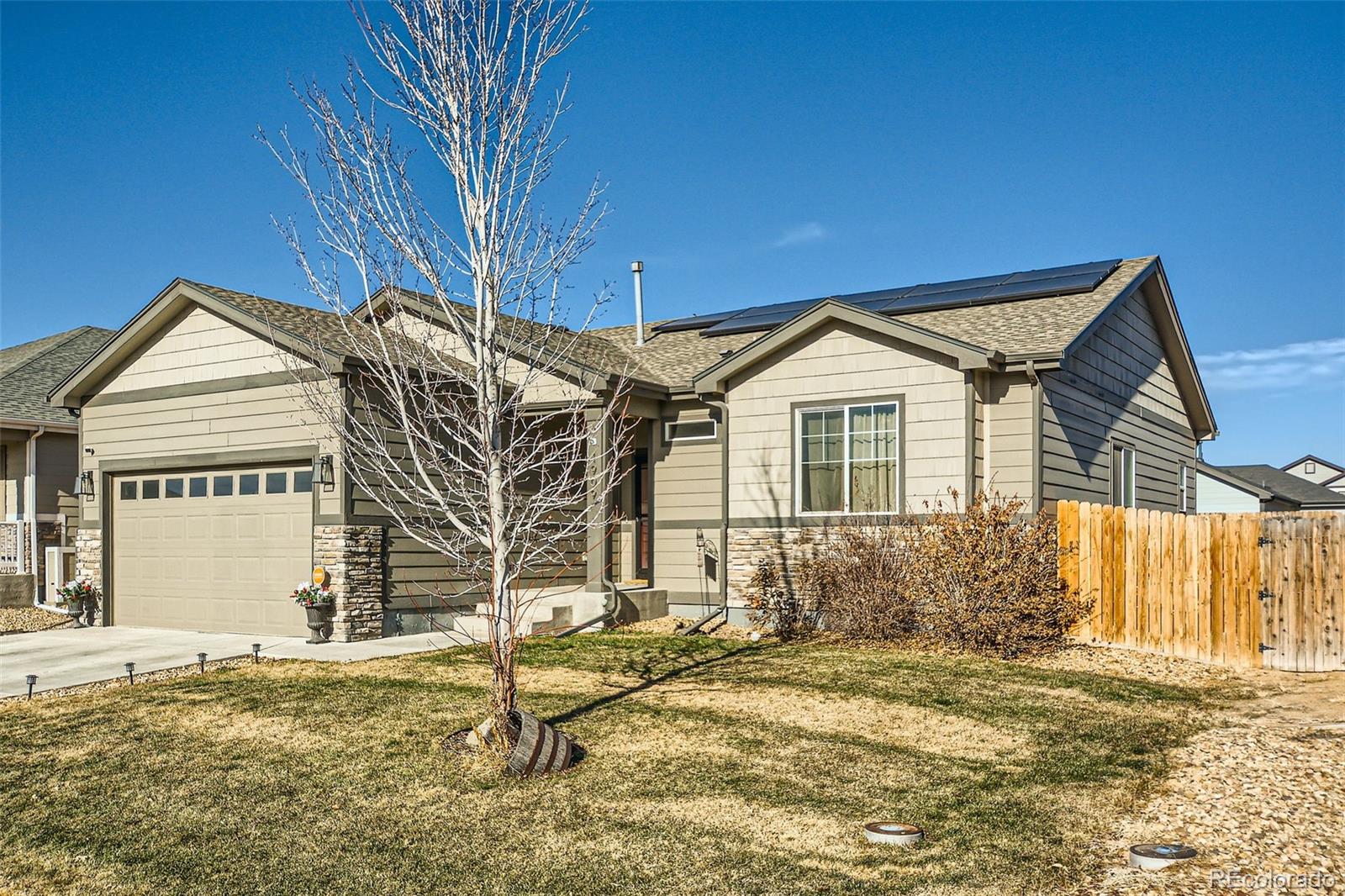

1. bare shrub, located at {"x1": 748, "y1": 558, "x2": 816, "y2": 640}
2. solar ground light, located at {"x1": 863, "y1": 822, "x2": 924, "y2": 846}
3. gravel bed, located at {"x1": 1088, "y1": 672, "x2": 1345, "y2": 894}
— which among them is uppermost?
bare shrub, located at {"x1": 748, "y1": 558, "x2": 816, "y2": 640}

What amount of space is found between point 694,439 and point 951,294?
4.57 metres

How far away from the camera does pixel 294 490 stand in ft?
47.2

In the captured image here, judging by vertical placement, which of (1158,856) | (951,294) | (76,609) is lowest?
(76,609)

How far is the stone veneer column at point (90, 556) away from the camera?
16281 millimetres

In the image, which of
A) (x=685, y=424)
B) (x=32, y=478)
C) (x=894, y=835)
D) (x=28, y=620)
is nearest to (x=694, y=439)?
(x=685, y=424)

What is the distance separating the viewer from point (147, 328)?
15.7 m

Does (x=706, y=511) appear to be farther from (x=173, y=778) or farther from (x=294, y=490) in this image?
(x=173, y=778)

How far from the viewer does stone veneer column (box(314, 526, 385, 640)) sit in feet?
44.3

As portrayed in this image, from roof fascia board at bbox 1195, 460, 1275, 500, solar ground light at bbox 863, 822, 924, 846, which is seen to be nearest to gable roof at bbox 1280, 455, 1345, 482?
roof fascia board at bbox 1195, 460, 1275, 500

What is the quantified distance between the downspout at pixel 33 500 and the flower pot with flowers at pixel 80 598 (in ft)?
9.45

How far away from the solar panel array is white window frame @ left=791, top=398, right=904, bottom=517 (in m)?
1.51

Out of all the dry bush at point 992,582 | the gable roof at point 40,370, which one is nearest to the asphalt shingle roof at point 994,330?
the dry bush at point 992,582

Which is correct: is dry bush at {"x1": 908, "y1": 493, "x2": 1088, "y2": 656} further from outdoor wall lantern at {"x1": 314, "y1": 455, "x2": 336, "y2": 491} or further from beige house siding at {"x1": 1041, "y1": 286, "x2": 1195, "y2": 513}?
outdoor wall lantern at {"x1": 314, "y1": 455, "x2": 336, "y2": 491}

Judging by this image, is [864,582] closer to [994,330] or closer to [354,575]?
[994,330]
